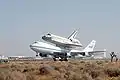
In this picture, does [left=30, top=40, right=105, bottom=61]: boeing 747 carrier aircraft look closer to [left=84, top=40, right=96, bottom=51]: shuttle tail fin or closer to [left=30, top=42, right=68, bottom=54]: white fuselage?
[left=30, top=42, right=68, bottom=54]: white fuselage

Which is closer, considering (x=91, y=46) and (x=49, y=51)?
(x=49, y=51)

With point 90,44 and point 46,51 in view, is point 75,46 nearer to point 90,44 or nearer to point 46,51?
point 90,44

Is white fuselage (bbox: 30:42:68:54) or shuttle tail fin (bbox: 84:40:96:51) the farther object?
shuttle tail fin (bbox: 84:40:96:51)

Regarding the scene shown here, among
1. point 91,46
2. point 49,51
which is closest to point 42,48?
point 49,51

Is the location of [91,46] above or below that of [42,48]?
above

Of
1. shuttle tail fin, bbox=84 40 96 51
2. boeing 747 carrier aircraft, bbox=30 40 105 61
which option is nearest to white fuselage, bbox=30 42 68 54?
boeing 747 carrier aircraft, bbox=30 40 105 61

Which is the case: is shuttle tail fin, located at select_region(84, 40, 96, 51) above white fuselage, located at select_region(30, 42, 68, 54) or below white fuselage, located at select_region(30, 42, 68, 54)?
above

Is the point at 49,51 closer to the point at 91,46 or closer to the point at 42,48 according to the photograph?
the point at 42,48

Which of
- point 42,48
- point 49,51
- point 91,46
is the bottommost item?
point 49,51

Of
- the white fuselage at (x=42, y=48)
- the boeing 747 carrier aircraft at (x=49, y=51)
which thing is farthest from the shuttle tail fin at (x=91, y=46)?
the white fuselage at (x=42, y=48)

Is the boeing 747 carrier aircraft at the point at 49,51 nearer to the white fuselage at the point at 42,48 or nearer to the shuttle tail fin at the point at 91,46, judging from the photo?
the white fuselage at the point at 42,48

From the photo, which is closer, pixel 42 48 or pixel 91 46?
pixel 42 48

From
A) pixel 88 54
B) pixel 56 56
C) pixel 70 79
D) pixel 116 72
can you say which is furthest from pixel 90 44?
pixel 70 79

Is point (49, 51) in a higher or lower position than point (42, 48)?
lower
